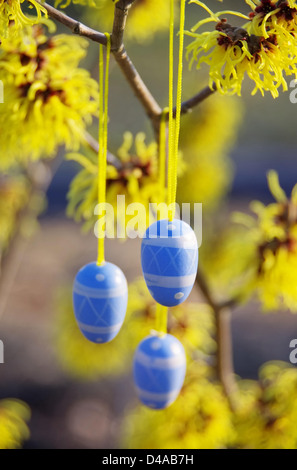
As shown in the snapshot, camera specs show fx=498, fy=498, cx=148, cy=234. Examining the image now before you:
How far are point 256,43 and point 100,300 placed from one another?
23 cm

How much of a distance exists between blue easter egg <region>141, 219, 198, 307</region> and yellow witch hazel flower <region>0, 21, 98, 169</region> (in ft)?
0.56

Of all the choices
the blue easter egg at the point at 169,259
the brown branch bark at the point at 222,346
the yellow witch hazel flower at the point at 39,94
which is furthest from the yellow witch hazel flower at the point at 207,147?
the blue easter egg at the point at 169,259

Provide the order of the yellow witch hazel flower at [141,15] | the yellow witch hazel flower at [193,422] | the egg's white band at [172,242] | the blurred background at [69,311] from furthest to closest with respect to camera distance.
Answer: the blurred background at [69,311] → the yellow witch hazel flower at [141,15] → the yellow witch hazel flower at [193,422] → the egg's white band at [172,242]

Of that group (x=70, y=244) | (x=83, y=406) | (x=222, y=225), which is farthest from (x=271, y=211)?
(x=70, y=244)

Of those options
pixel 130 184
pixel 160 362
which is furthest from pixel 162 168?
pixel 160 362

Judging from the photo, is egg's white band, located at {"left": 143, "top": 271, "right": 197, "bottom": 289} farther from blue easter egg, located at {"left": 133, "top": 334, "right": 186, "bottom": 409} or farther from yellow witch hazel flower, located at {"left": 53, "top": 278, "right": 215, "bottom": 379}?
yellow witch hazel flower, located at {"left": 53, "top": 278, "right": 215, "bottom": 379}

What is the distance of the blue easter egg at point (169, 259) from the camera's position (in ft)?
1.16

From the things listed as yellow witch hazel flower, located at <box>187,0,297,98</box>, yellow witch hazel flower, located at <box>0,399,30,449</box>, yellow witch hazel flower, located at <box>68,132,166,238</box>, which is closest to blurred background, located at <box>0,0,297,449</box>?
yellow witch hazel flower, located at <box>0,399,30,449</box>

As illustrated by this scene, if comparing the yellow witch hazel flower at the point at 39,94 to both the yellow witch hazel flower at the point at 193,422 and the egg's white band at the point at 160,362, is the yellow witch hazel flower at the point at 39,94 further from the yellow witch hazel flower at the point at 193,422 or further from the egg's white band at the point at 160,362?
the yellow witch hazel flower at the point at 193,422

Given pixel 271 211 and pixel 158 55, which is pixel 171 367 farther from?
pixel 158 55

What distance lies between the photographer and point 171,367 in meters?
0.42

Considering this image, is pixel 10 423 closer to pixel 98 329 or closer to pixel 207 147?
pixel 98 329

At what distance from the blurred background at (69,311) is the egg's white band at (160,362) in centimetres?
34

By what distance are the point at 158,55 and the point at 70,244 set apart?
1672mm
